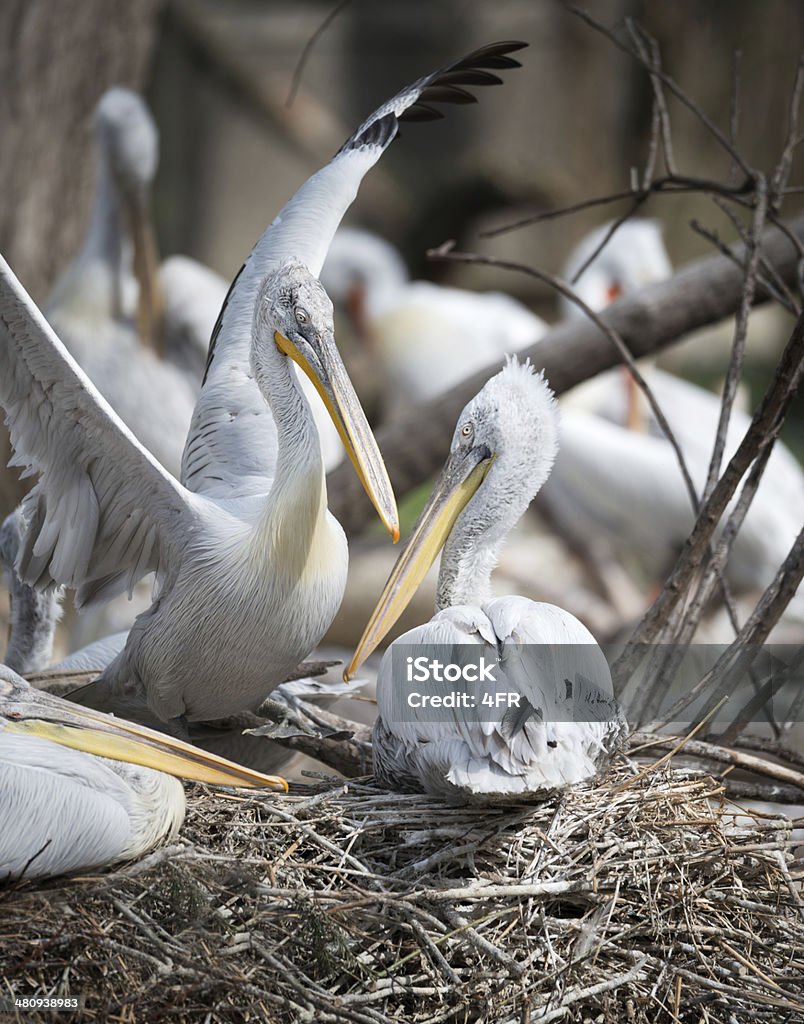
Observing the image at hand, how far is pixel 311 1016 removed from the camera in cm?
186

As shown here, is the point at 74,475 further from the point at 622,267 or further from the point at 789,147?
the point at 622,267

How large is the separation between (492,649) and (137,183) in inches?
104

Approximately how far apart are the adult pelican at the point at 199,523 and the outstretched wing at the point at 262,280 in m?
0.11

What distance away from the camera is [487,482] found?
259cm

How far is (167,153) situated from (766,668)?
973 centimetres

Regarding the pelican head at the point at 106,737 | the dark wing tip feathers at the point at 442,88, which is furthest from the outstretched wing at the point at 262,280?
the pelican head at the point at 106,737

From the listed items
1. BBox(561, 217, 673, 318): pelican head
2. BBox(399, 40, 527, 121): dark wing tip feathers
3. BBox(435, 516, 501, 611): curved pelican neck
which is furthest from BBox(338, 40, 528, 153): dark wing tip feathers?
BBox(561, 217, 673, 318): pelican head

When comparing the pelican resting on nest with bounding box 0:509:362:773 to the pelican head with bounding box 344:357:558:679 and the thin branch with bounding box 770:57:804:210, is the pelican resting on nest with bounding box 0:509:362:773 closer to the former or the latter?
the pelican head with bounding box 344:357:558:679

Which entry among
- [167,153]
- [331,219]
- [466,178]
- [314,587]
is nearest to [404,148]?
A: [167,153]

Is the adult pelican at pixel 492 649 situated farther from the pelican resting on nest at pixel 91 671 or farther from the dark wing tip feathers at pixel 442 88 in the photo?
the dark wing tip feathers at pixel 442 88

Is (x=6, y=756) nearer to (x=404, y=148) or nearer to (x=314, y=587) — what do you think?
(x=314, y=587)

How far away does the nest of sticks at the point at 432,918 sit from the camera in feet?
6.13

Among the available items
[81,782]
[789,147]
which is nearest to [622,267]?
[789,147]

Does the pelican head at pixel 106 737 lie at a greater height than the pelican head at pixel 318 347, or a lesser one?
lesser
